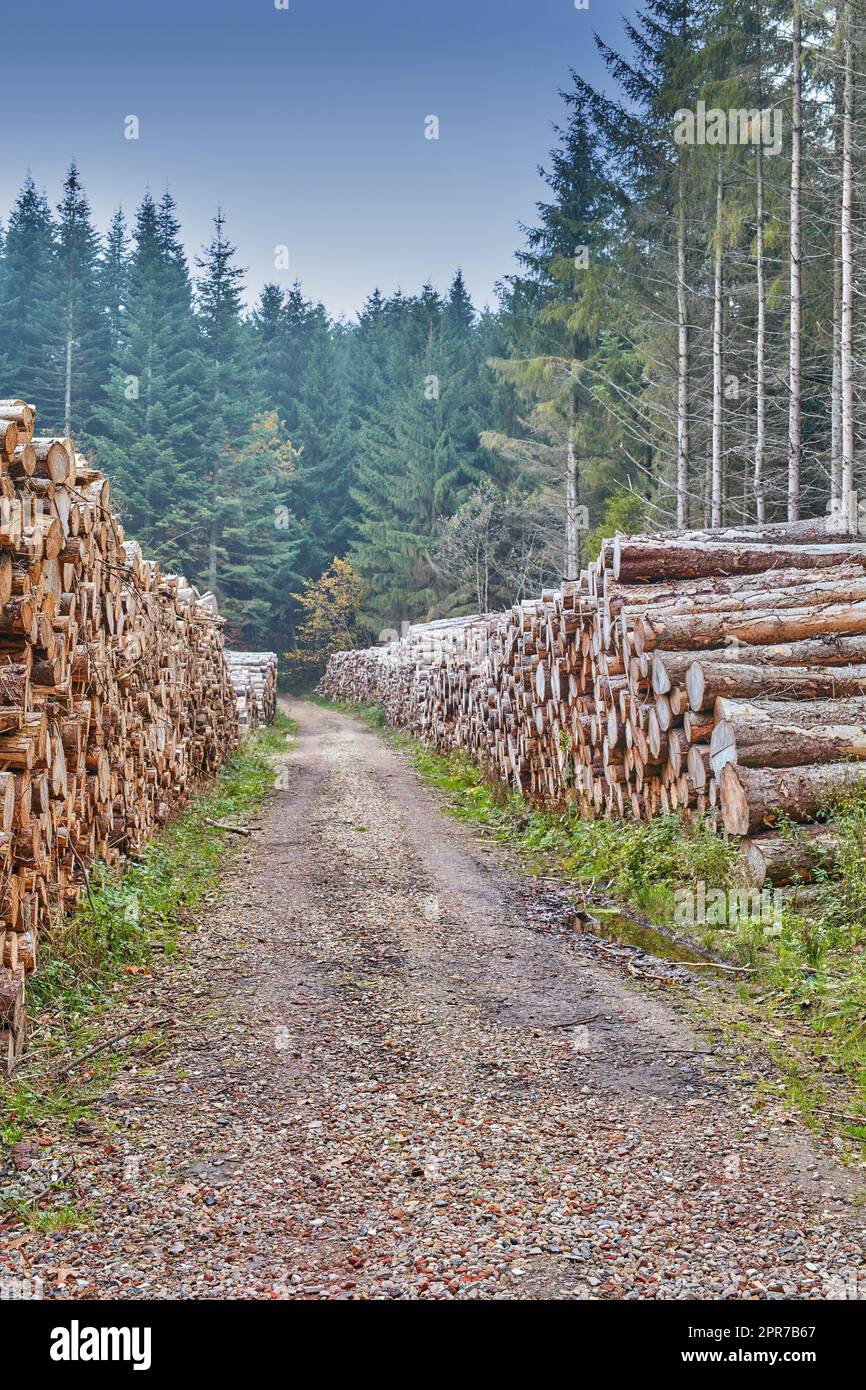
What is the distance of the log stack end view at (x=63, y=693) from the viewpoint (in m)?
4.35

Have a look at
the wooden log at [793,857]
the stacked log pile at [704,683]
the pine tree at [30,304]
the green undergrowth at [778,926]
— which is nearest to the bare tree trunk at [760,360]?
the stacked log pile at [704,683]

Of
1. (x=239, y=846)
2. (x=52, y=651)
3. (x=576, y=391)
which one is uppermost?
(x=576, y=391)

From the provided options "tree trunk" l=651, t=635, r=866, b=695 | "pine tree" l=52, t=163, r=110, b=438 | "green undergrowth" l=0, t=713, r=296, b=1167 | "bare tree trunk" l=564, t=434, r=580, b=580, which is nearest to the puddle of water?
"tree trunk" l=651, t=635, r=866, b=695

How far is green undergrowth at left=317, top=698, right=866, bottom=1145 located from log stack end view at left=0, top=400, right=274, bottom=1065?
3.42m

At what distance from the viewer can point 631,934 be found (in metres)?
5.84

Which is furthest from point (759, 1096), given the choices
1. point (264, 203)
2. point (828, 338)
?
point (264, 203)

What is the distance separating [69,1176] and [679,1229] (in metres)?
2.03

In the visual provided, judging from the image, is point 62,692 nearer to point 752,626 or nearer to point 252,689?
point 752,626

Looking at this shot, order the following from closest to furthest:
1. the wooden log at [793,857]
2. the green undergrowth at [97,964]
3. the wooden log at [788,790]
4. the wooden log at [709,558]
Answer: the green undergrowth at [97,964] < the wooden log at [793,857] < the wooden log at [788,790] < the wooden log at [709,558]

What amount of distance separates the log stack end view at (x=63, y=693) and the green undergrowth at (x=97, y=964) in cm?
15

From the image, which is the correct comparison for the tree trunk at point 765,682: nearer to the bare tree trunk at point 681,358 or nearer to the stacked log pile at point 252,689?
the bare tree trunk at point 681,358

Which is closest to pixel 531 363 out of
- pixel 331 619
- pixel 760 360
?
pixel 760 360

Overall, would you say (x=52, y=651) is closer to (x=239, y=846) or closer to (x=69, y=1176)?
(x=69, y=1176)
